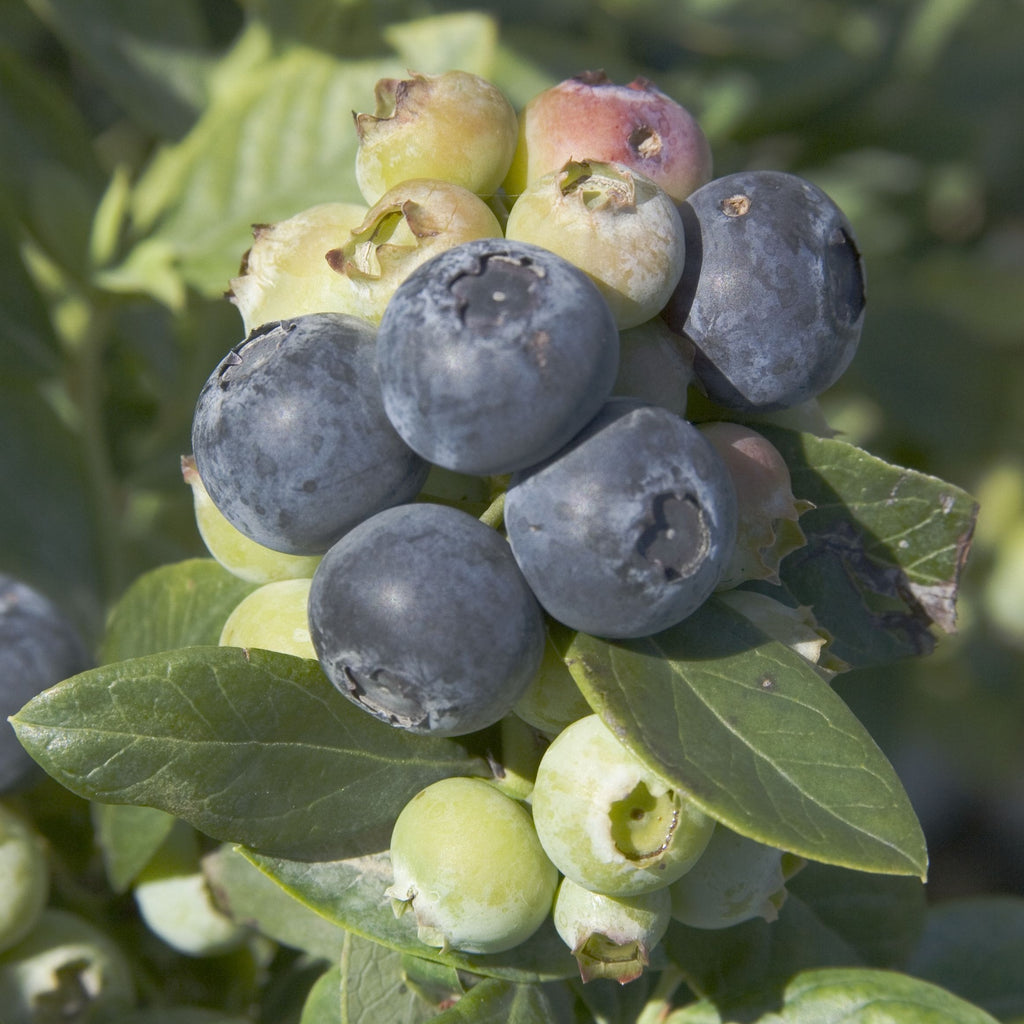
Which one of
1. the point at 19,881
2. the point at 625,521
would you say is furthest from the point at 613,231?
the point at 19,881

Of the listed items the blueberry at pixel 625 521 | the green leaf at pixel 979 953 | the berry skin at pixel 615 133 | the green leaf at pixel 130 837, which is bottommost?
the green leaf at pixel 979 953

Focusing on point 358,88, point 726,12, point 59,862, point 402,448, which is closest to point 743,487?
point 402,448

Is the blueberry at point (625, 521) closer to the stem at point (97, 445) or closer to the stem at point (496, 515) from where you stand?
the stem at point (496, 515)

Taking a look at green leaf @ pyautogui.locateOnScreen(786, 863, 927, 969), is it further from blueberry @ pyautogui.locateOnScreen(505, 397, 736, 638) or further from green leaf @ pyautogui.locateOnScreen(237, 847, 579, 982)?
blueberry @ pyautogui.locateOnScreen(505, 397, 736, 638)

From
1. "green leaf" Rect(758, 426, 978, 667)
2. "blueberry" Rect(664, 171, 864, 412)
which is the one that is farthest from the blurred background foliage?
"blueberry" Rect(664, 171, 864, 412)

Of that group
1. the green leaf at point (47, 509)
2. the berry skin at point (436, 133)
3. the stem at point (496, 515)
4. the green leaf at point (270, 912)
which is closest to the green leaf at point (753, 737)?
the stem at point (496, 515)

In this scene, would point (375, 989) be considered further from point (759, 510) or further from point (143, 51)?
point (143, 51)

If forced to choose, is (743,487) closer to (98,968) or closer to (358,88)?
(98,968)
